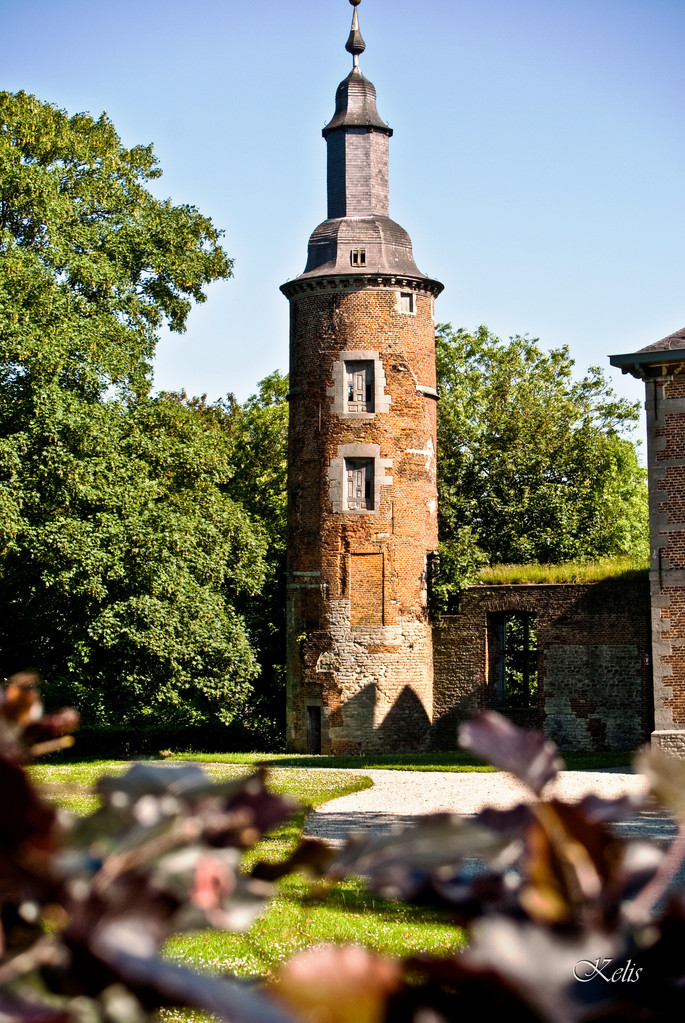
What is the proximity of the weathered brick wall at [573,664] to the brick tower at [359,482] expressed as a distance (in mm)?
764

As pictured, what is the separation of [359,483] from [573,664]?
5.74m

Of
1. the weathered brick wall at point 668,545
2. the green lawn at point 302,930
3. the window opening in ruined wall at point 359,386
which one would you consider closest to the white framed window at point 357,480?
the window opening in ruined wall at point 359,386

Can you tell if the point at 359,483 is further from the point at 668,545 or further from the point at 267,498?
the point at 267,498

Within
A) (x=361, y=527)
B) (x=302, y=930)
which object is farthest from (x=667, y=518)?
(x=302, y=930)

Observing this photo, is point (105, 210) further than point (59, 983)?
Yes

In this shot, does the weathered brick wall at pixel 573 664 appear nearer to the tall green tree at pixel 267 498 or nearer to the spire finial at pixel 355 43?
the tall green tree at pixel 267 498

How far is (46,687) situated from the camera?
2348 centimetres

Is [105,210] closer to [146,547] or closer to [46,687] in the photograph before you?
[146,547]

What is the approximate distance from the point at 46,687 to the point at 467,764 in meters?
Answer: 8.46

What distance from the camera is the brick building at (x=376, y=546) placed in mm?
24125

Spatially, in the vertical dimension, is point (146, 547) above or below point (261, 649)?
above

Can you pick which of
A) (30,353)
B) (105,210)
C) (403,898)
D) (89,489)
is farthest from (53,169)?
(403,898)

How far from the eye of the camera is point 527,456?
111 feet

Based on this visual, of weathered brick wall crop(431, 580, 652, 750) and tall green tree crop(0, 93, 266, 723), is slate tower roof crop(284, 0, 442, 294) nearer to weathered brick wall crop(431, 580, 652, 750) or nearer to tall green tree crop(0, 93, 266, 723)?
tall green tree crop(0, 93, 266, 723)
